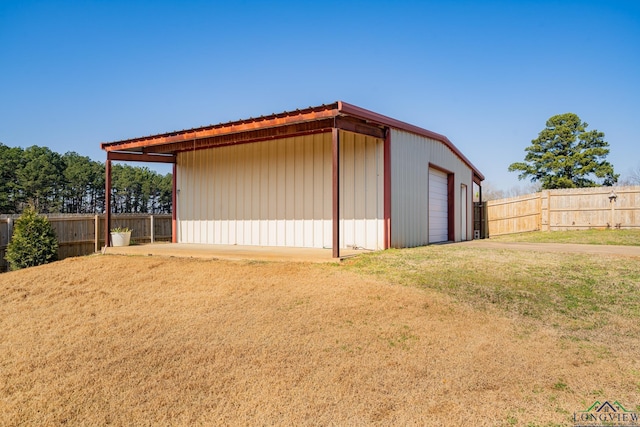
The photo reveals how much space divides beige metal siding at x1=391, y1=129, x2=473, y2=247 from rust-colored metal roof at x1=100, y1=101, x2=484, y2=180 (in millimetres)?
309

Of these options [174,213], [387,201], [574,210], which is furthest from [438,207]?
[174,213]

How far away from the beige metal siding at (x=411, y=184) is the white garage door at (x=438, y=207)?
17.2 inches

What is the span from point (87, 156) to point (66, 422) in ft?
126

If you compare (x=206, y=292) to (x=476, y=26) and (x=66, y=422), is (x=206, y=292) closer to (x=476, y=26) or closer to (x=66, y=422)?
(x=66, y=422)

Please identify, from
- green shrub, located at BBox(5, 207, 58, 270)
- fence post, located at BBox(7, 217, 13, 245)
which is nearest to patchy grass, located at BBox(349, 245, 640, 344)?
green shrub, located at BBox(5, 207, 58, 270)

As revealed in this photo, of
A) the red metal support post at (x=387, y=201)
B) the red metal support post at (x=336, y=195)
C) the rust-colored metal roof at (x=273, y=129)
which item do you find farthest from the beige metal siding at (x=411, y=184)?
the red metal support post at (x=336, y=195)

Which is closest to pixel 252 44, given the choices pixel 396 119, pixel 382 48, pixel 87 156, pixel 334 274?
pixel 382 48

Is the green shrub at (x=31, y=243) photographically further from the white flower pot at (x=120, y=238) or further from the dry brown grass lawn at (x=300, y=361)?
the dry brown grass lawn at (x=300, y=361)

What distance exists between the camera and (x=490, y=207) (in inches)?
730

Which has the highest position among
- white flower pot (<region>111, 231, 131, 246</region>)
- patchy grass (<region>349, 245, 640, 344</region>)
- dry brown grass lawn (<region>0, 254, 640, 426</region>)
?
white flower pot (<region>111, 231, 131, 246</region>)

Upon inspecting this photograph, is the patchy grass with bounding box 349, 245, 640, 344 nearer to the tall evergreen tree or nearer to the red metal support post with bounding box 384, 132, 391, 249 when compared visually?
the red metal support post with bounding box 384, 132, 391, 249

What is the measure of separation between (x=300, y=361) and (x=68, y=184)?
36001 millimetres

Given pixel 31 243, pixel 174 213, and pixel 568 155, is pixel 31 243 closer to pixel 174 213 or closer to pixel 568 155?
pixel 174 213

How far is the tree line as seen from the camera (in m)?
27.9
